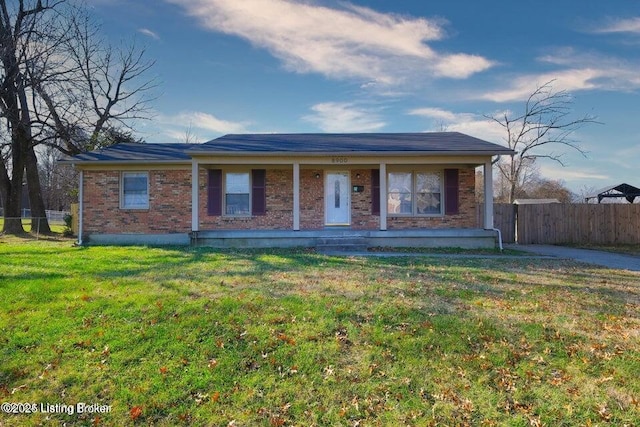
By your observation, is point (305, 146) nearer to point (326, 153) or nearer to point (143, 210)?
point (326, 153)

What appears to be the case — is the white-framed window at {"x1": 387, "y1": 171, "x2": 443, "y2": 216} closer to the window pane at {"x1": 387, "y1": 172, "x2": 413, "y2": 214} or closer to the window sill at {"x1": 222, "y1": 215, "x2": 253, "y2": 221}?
the window pane at {"x1": 387, "y1": 172, "x2": 413, "y2": 214}

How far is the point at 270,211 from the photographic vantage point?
41.7 ft

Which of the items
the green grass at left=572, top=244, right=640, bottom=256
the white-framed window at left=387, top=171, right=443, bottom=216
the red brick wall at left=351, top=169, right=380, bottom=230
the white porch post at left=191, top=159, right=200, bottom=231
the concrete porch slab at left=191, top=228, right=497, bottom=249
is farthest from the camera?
the white-framed window at left=387, top=171, right=443, bottom=216

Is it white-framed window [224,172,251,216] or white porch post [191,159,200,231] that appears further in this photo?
white-framed window [224,172,251,216]

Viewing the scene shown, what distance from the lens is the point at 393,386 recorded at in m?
3.22

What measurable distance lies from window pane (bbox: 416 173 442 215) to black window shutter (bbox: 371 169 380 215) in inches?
58.1

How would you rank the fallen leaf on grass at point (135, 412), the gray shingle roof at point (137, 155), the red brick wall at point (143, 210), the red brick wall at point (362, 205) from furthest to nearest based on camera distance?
1. the red brick wall at point (362, 205)
2. the red brick wall at point (143, 210)
3. the gray shingle roof at point (137, 155)
4. the fallen leaf on grass at point (135, 412)

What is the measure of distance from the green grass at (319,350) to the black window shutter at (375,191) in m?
6.51

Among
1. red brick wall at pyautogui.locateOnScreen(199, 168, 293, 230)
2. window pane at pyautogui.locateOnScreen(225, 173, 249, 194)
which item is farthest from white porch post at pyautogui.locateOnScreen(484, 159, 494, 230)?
window pane at pyautogui.locateOnScreen(225, 173, 249, 194)

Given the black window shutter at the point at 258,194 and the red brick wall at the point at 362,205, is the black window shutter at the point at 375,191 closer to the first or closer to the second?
the red brick wall at the point at 362,205

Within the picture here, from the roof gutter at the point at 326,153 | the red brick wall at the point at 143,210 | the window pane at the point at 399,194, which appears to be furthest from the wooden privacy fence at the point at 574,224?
the red brick wall at the point at 143,210

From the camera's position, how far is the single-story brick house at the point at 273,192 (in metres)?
12.0

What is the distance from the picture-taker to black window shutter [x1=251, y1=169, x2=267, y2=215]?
12.6 m

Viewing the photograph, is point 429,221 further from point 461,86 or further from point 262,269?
point 461,86
